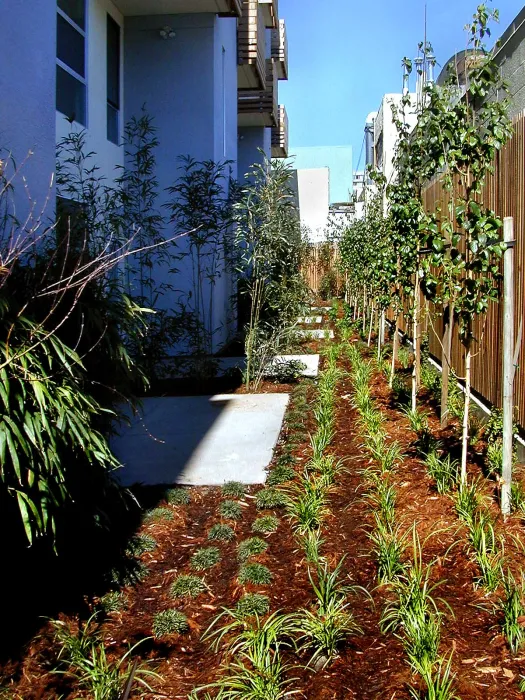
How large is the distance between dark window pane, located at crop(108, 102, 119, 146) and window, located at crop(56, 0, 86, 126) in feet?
3.93

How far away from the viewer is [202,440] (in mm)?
6859

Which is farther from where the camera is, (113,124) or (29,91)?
(113,124)

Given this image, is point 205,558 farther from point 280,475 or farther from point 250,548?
point 280,475

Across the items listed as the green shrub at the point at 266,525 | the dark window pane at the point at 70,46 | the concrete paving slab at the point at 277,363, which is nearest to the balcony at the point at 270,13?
the dark window pane at the point at 70,46

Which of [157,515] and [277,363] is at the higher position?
[277,363]

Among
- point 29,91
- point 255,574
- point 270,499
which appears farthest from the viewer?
point 270,499

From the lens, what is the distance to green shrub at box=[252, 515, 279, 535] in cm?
466

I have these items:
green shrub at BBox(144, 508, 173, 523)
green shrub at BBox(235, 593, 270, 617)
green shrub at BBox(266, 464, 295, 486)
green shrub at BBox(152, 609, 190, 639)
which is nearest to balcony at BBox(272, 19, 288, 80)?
green shrub at BBox(266, 464, 295, 486)

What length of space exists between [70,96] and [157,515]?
6356 mm

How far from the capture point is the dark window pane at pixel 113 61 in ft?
36.1

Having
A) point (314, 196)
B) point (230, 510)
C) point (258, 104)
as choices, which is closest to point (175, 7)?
point (258, 104)

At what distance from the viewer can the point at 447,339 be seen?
19.0 ft

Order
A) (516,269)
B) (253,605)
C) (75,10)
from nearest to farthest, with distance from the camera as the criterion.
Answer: (253,605)
(516,269)
(75,10)

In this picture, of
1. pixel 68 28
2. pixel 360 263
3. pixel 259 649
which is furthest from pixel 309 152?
pixel 259 649
